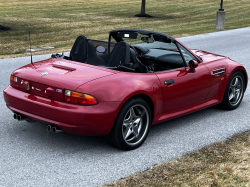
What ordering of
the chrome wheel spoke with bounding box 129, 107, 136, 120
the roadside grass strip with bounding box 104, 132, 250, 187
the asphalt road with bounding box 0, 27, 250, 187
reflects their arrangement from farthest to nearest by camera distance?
the chrome wheel spoke with bounding box 129, 107, 136, 120 < the asphalt road with bounding box 0, 27, 250, 187 < the roadside grass strip with bounding box 104, 132, 250, 187

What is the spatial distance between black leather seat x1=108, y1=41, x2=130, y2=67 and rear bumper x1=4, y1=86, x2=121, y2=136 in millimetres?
860

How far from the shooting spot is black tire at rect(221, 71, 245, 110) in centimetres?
653

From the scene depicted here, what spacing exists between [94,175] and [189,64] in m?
2.31

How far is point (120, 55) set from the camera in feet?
17.7

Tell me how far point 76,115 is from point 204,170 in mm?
1536

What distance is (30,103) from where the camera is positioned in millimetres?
4840

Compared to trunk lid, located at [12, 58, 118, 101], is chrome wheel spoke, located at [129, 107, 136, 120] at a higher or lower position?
lower

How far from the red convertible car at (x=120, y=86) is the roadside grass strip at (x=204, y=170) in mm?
705

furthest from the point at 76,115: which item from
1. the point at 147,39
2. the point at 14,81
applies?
the point at 147,39

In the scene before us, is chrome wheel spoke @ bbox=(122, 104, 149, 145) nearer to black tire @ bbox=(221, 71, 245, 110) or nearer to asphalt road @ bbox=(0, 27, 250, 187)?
asphalt road @ bbox=(0, 27, 250, 187)

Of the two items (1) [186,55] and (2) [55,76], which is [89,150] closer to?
(2) [55,76]

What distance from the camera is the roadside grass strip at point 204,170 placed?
4.10 m

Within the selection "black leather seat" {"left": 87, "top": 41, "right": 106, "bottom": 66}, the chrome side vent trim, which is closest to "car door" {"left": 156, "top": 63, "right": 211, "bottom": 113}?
the chrome side vent trim

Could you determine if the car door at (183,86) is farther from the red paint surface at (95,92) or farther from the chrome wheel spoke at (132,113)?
the chrome wheel spoke at (132,113)
